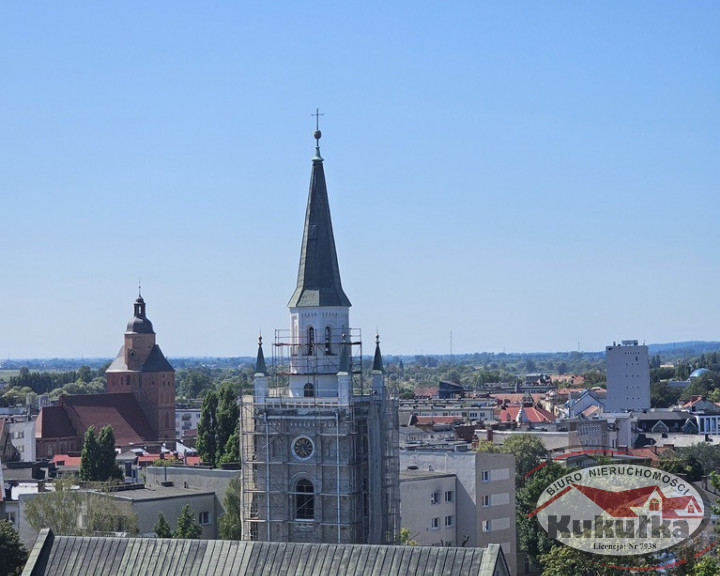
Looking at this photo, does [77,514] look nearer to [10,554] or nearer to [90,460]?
[10,554]

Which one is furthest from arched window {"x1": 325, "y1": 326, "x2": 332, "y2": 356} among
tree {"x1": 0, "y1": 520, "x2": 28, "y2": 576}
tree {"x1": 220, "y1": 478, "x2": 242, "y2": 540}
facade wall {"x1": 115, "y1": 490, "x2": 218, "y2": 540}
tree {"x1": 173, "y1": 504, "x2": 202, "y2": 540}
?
facade wall {"x1": 115, "y1": 490, "x2": 218, "y2": 540}

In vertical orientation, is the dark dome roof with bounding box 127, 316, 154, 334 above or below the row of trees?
above

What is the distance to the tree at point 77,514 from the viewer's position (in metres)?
77.4

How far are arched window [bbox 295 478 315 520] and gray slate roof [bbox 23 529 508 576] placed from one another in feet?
55.9

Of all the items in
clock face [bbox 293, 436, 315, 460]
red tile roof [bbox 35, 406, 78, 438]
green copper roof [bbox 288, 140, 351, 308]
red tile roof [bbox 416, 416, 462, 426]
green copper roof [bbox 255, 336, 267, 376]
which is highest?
green copper roof [bbox 288, 140, 351, 308]

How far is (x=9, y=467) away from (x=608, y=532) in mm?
69904

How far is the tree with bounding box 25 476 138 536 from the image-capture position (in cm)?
7744

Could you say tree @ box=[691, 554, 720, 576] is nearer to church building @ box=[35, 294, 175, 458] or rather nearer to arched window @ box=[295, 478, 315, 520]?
arched window @ box=[295, 478, 315, 520]

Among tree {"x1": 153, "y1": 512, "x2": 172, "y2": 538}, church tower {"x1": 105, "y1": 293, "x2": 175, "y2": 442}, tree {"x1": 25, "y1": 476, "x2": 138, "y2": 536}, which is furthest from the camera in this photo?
church tower {"x1": 105, "y1": 293, "x2": 175, "y2": 442}

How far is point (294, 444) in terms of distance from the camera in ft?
220

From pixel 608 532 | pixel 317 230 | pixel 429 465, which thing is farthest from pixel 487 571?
pixel 429 465

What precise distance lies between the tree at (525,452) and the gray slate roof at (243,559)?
66992 mm

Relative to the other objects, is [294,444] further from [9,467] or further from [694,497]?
[9,467]

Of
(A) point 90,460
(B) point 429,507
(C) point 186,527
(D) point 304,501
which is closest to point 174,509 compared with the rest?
(C) point 186,527
